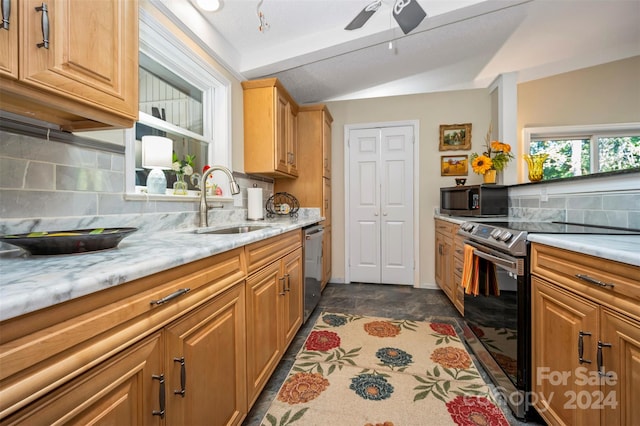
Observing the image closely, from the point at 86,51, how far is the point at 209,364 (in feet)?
3.74

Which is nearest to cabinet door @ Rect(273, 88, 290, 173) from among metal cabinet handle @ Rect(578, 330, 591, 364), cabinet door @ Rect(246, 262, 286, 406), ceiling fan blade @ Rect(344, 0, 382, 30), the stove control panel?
ceiling fan blade @ Rect(344, 0, 382, 30)

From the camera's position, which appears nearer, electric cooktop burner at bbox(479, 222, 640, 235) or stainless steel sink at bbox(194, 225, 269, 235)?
electric cooktop burner at bbox(479, 222, 640, 235)

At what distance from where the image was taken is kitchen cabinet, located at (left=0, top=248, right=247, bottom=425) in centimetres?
47

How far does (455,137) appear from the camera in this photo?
3.47 meters

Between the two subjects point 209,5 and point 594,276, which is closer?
point 594,276

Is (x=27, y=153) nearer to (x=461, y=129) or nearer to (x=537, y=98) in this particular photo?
(x=461, y=129)

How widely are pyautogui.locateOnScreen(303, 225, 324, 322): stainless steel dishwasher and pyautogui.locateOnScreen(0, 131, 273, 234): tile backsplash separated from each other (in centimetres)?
124

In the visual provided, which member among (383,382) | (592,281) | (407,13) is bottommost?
(383,382)

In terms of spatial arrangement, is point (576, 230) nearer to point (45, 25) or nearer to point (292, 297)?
point (292, 297)

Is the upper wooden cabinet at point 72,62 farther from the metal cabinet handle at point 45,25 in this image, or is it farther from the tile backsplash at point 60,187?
the tile backsplash at point 60,187

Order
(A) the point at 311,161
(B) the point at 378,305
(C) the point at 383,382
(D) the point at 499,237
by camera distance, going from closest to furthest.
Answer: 1. (D) the point at 499,237
2. (C) the point at 383,382
3. (B) the point at 378,305
4. (A) the point at 311,161

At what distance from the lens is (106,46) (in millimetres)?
930

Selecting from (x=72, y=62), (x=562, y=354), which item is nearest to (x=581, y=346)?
(x=562, y=354)

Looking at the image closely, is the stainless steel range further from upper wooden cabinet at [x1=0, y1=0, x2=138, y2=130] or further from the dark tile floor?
upper wooden cabinet at [x1=0, y1=0, x2=138, y2=130]
